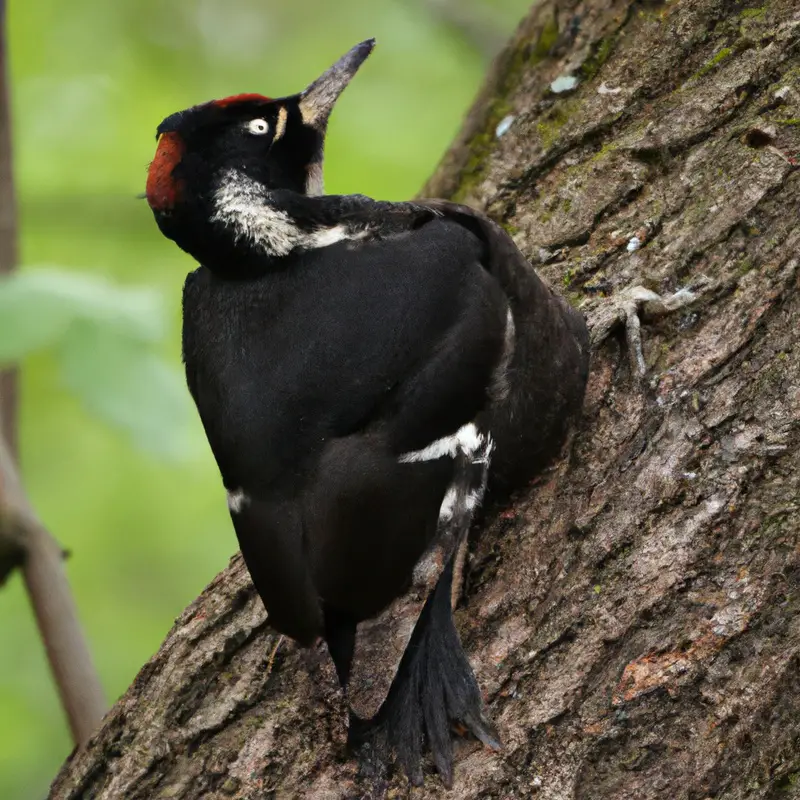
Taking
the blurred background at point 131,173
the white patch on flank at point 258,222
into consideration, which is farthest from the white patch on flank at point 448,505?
the blurred background at point 131,173

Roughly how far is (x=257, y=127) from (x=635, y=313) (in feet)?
3.53

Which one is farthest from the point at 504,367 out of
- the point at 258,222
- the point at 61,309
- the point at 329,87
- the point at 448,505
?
the point at 61,309

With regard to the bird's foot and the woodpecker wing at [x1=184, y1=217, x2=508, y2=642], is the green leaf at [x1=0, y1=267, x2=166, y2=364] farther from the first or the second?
the bird's foot

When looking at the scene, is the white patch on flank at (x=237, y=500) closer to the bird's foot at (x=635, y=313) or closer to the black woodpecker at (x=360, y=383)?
the black woodpecker at (x=360, y=383)

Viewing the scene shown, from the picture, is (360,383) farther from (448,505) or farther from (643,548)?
(643,548)

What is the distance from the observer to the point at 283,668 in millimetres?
2422

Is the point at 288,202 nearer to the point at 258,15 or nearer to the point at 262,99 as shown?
the point at 262,99

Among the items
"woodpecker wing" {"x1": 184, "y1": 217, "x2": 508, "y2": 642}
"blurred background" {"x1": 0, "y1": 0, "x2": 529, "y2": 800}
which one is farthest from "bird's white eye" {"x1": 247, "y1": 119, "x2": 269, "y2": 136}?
"blurred background" {"x1": 0, "y1": 0, "x2": 529, "y2": 800}

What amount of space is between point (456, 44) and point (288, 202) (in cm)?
273

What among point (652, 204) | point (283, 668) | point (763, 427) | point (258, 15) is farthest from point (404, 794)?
point (258, 15)

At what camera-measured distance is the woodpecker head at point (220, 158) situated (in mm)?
2562

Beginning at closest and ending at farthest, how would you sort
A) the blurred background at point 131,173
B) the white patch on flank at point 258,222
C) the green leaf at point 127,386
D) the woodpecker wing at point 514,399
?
1. the woodpecker wing at point 514,399
2. the white patch on flank at point 258,222
3. the green leaf at point 127,386
4. the blurred background at point 131,173

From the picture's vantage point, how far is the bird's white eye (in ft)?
8.73

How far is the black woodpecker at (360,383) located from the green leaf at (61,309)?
217mm
